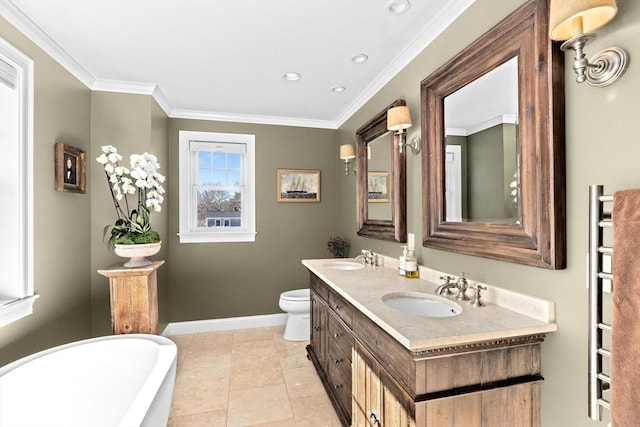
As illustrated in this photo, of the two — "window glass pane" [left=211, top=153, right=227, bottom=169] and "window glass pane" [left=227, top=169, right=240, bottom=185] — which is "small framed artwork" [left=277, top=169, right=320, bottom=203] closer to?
"window glass pane" [left=227, top=169, right=240, bottom=185]

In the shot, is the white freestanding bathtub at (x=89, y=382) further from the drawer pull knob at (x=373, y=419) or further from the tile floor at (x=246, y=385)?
the drawer pull knob at (x=373, y=419)

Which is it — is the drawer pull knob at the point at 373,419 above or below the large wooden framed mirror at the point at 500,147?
below

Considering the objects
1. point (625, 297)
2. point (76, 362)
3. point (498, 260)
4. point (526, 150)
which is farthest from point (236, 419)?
point (526, 150)

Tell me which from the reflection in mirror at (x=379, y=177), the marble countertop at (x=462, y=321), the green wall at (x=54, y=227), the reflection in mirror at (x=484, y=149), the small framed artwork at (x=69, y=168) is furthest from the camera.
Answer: the reflection in mirror at (x=379, y=177)

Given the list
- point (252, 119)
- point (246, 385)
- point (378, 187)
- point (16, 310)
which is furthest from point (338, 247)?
point (16, 310)

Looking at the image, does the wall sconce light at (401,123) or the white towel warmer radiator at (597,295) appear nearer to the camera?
the white towel warmer radiator at (597,295)

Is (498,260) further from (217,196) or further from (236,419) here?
(217,196)

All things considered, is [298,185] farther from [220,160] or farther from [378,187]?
[378,187]

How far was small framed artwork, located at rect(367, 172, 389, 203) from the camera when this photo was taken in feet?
8.35

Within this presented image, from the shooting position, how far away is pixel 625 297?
0.86m

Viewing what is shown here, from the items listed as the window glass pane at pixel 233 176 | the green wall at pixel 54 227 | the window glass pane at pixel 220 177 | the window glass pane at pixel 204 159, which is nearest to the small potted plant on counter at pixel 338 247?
the window glass pane at pixel 233 176

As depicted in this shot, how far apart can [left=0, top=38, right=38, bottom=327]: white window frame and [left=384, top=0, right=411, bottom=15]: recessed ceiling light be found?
215 cm

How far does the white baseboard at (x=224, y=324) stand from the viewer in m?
3.42

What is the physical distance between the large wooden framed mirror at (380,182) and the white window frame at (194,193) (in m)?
1.33
